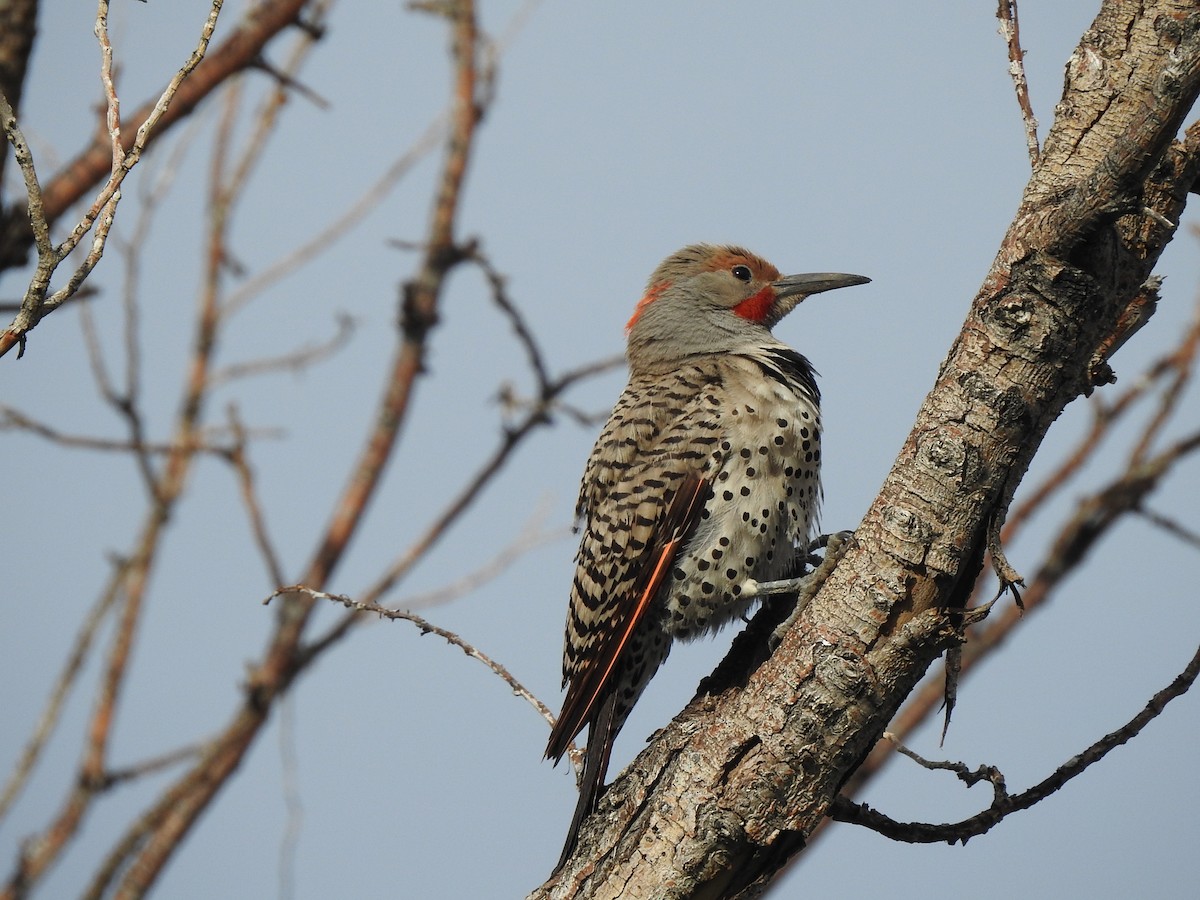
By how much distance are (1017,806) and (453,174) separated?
504 cm

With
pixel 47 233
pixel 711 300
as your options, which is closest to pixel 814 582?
pixel 47 233

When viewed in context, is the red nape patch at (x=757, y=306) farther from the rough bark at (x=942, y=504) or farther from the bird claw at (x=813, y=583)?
the rough bark at (x=942, y=504)

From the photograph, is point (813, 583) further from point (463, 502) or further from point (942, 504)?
point (463, 502)

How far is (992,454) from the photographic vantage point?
116 inches

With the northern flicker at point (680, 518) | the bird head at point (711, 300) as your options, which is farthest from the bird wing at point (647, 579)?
the bird head at point (711, 300)

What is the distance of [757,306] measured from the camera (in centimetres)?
577

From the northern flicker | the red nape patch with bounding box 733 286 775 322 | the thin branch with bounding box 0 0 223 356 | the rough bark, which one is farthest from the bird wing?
the thin branch with bounding box 0 0 223 356

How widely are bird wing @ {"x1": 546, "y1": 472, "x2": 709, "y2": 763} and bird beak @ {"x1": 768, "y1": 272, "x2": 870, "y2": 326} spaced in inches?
63.7

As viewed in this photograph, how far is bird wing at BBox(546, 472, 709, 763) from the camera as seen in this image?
419 cm

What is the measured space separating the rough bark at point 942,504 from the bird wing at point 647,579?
0.83m

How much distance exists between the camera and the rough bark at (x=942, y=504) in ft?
9.18

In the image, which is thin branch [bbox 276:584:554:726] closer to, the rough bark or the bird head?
the rough bark

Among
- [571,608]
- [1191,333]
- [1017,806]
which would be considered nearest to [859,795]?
[571,608]

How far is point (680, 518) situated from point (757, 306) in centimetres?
168
